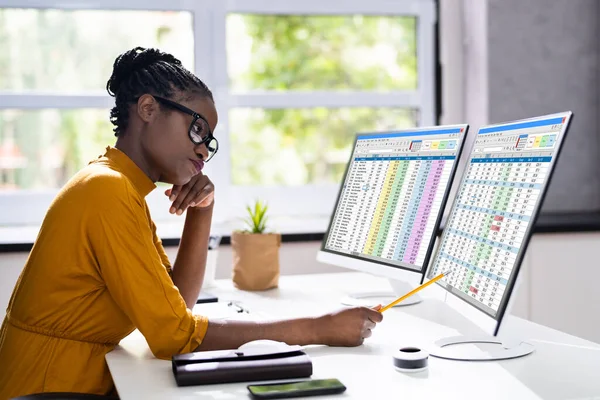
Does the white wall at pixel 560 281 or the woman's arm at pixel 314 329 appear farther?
A: the white wall at pixel 560 281

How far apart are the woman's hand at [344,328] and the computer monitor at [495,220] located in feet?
0.47

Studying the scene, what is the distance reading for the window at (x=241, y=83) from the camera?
2910mm

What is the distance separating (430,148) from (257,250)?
0.64m

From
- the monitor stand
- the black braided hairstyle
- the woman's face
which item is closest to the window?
the monitor stand

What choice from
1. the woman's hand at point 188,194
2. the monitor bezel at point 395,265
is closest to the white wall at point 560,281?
the monitor bezel at point 395,265

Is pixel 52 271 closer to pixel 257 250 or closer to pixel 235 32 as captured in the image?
pixel 257 250

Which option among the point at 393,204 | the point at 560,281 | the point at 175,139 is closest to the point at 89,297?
the point at 175,139

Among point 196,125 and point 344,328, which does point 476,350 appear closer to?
point 344,328

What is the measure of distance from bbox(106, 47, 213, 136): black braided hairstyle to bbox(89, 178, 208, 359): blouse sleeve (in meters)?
0.29

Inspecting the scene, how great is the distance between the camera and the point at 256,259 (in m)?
2.15

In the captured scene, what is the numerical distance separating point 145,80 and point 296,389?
2.53 feet

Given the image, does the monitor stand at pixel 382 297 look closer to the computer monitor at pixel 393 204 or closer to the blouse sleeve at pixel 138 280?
the computer monitor at pixel 393 204

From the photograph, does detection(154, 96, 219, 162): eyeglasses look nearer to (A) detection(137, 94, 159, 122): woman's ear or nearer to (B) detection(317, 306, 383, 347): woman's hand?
(A) detection(137, 94, 159, 122): woman's ear

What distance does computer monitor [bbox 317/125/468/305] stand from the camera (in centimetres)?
169
